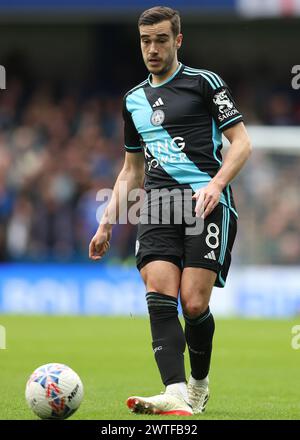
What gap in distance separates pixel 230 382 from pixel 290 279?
9033 mm

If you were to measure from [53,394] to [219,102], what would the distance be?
6.67ft

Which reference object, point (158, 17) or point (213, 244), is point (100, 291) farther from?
point (158, 17)

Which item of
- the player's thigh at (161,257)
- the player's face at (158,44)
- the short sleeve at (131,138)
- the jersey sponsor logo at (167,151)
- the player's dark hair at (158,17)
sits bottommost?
the player's thigh at (161,257)

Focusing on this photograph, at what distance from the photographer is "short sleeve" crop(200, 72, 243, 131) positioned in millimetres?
6684

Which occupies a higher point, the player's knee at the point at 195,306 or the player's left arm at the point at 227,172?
the player's left arm at the point at 227,172

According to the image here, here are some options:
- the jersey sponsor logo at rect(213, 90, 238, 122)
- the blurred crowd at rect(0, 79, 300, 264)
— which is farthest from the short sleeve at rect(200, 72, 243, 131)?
the blurred crowd at rect(0, 79, 300, 264)

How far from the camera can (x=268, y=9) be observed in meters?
19.1

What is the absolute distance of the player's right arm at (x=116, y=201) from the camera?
23.3ft

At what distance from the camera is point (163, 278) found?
258 inches

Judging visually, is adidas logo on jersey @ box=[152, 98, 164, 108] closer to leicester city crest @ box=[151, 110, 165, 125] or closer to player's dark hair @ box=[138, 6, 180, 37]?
leicester city crest @ box=[151, 110, 165, 125]

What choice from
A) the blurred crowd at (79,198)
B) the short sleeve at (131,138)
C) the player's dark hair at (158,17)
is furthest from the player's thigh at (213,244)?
the blurred crowd at (79,198)

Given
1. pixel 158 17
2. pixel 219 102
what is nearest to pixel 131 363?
pixel 219 102

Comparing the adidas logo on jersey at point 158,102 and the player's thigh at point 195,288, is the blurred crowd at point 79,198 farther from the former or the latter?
the player's thigh at point 195,288

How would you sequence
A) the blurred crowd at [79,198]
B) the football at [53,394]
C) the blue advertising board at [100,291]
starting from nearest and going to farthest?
the football at [53,394]
the blue advertising board at [100,291]
the blurred crowd at [79,198]
